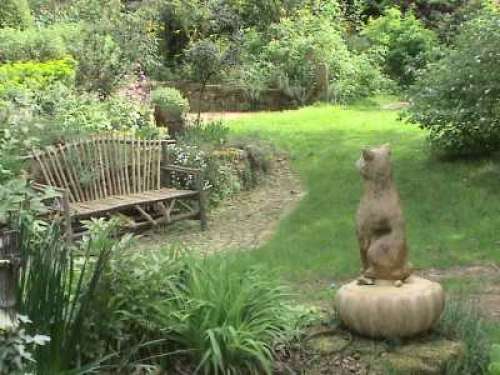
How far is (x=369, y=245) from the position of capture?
546 centimetres

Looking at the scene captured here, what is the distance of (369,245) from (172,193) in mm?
5272

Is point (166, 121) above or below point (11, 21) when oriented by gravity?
below

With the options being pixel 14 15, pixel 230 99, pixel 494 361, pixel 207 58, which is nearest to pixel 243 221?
pixel 494 361

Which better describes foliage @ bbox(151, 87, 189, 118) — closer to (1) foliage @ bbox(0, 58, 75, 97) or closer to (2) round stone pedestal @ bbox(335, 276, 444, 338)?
(1) foliage @ bbox(0, 58, 75, 97)

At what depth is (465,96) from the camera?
1130 centimetres

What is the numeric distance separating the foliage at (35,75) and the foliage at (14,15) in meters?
4.41

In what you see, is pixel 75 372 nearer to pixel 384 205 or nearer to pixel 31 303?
→ pixel 31 303

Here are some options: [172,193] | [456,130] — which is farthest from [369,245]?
[456,130]

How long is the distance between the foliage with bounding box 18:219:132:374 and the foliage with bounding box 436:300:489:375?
2.18 meters

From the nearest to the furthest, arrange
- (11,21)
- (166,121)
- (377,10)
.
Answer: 1. (166,121)
2. (11,21)
3. (377,10)

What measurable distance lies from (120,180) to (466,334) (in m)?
5.88

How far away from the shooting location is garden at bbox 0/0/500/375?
486 centimetres

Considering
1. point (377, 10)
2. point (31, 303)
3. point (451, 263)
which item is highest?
point (377, 10)

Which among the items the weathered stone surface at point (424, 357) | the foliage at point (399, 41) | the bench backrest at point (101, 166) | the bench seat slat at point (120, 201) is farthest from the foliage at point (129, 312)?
the foliage at point (399, 41)
